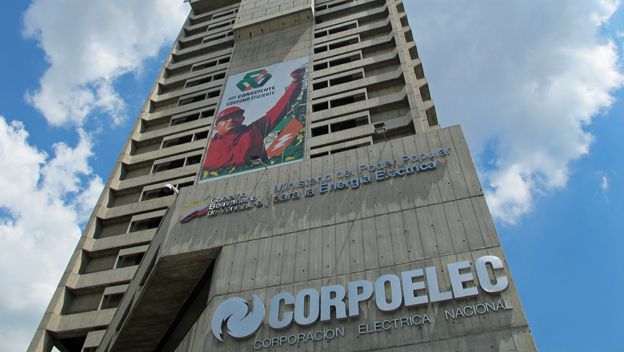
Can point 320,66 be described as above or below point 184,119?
above

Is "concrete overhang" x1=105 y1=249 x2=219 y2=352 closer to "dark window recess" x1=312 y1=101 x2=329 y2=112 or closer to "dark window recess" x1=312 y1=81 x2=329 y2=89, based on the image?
"dark window recess" x1=312 y1=101 x2=329 y2=112

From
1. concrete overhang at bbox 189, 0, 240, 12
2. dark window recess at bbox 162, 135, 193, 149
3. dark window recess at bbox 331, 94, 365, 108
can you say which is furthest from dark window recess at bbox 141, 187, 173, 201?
concrete overhang at bbox 189, 0, 240, 12

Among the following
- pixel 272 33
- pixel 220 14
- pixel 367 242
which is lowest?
pixel 367 242

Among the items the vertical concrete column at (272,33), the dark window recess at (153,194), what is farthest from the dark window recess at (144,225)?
the vertical concrete column at (272,33)

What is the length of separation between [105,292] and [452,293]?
2849 centimetres

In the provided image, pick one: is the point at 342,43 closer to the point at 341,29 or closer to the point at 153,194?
the point at 341,29

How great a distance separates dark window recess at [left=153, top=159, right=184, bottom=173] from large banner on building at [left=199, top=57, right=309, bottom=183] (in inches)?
199

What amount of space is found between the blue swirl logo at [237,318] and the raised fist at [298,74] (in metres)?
26.5

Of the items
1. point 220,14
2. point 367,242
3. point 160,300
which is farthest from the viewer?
point 220,14

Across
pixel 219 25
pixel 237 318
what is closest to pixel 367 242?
pixel 237 318

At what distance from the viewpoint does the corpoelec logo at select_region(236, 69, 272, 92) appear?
42438 mm

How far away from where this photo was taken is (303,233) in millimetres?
20797

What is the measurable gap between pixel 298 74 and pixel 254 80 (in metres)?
4.40

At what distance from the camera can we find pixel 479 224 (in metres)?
18.3
